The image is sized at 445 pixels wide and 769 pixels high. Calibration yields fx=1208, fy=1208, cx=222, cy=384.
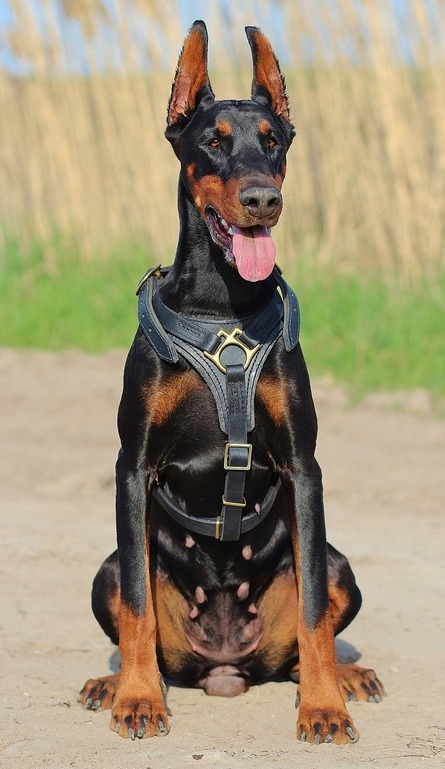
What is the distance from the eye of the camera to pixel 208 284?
149 inches

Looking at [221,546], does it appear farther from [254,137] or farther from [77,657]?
[254,137]

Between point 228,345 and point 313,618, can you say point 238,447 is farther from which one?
point 313,618

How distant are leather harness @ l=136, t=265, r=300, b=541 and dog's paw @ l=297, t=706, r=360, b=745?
614 millimetres

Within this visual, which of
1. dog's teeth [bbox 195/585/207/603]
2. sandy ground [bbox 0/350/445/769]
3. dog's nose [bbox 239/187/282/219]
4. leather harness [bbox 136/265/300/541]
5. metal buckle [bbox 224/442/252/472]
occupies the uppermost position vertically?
dog's nose [bbox 239/187/282/219]

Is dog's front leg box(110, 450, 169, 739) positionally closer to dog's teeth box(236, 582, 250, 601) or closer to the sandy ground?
the sandy ground

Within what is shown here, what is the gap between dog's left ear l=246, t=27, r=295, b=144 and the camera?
154 inches

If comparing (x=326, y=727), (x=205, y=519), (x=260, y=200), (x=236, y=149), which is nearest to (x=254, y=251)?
(x=260, y=200)

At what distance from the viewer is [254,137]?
3668mm

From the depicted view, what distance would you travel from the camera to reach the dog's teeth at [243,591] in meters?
3.92

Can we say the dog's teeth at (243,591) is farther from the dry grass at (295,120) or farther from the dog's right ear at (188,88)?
the dry grass at (295,120)

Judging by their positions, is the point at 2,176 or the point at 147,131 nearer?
the point at 147,131

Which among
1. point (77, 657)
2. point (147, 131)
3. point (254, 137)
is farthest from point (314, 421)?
point (147, 131)

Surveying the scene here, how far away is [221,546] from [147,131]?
21.9 ft

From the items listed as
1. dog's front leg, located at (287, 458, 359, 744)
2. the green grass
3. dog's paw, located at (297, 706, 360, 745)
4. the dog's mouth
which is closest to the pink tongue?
the dog's mouth
